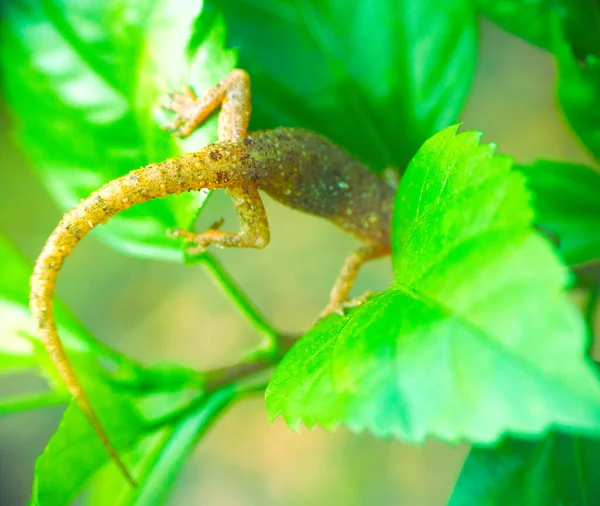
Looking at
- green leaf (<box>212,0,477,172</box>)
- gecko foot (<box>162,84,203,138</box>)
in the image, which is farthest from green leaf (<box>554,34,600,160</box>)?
gecko foot (<box>162,84,203,138</box>)

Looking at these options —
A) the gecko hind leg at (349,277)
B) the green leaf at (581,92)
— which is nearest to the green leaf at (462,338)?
the green leaf at (581,92)

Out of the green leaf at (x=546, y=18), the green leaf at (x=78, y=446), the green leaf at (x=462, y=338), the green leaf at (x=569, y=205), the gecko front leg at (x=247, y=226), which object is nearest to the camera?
the green leaf at (x=462, y=338)

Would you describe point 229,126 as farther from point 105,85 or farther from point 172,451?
point 172,451

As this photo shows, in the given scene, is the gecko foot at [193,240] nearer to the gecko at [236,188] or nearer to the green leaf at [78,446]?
the gecko at [236,188]

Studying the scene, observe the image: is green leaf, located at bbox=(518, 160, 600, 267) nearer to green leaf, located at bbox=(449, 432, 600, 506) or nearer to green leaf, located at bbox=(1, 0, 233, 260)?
green leaf, located at bbox=(449, 432, 600, 506)

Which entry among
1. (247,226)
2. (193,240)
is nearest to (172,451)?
(193,240)

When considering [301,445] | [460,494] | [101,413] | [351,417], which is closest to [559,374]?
[351,417]
